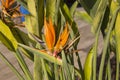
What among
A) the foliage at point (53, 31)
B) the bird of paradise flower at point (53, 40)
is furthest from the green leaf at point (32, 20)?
the bird of paradise flower at point (53, 40)

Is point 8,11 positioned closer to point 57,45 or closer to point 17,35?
point 17,35

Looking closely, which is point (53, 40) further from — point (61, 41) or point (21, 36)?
point (21, 36)

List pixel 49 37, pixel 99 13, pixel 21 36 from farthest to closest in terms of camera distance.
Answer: pixel 21 36 < pixel 99 13 < pixel 49 37

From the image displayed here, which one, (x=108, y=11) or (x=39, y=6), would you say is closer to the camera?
(x=39, y=6)

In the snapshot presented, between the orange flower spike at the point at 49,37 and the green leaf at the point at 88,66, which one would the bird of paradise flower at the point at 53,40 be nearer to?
the orange flower spike at the point at 49,37

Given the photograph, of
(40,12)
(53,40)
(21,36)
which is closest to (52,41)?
(53,40)

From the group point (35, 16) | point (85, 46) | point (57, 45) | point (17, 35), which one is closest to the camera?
point (57, 45)

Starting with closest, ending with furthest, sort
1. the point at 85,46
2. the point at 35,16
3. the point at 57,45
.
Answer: the point at 57,45 → the point at 35,16 → the point at 85,46

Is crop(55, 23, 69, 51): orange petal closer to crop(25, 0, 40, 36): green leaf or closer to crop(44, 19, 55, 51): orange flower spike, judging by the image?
crop(44, 19, 55, 51): orange flower spike

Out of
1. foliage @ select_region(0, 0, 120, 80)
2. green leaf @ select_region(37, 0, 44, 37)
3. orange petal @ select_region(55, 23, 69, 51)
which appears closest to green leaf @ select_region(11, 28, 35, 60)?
foliage @ select_region(0, 0, 120, 80)

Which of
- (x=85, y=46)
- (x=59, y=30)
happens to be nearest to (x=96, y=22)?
(x=59, y=30)

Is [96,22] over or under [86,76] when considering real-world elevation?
over
